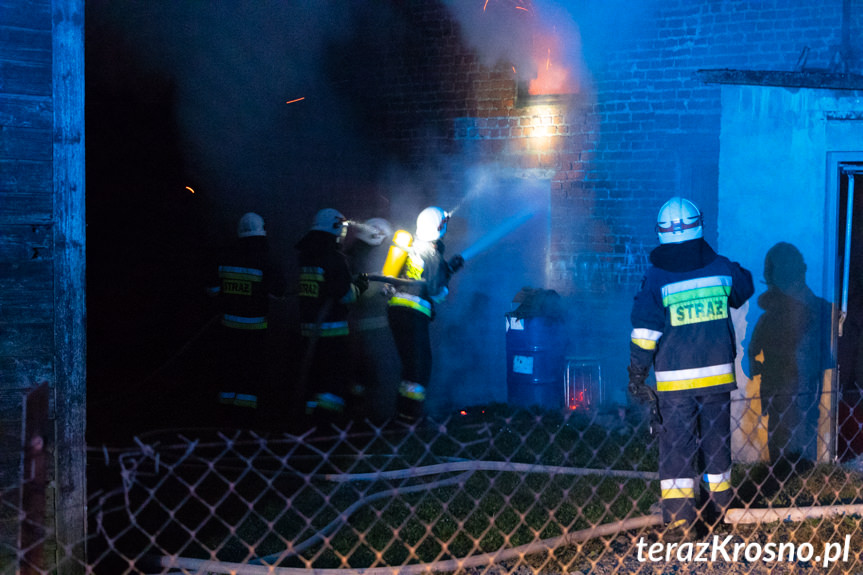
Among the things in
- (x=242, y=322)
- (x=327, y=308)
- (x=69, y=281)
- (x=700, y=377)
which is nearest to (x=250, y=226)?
(x=242, y=322)

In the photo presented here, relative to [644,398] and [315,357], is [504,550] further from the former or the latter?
[315,357]

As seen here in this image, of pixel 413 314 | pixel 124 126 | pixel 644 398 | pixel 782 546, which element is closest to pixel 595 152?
pixel 413 314

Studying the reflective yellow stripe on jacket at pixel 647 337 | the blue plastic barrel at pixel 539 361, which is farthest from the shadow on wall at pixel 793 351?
the blue plastic barrel at pixel 539 361

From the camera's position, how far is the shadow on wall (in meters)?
5.52

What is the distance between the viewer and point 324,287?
6.72m

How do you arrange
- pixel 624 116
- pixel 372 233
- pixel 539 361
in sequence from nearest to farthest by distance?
pixel 539 361, pixel 372 233, pixel 624 116

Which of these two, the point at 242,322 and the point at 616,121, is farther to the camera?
the point at 616,121

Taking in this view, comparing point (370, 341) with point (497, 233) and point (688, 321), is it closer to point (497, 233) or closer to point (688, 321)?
point (497, 233)

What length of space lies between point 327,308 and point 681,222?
347 centimetres

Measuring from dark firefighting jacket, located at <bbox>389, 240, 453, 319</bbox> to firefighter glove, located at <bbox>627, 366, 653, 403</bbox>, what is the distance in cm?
267

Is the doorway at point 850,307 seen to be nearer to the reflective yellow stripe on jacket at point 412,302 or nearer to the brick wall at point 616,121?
the brick wall at point 616,121

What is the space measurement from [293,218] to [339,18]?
106 inches

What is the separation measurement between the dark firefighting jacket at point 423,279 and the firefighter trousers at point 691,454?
2787mm

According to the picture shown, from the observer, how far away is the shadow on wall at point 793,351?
552 cm
